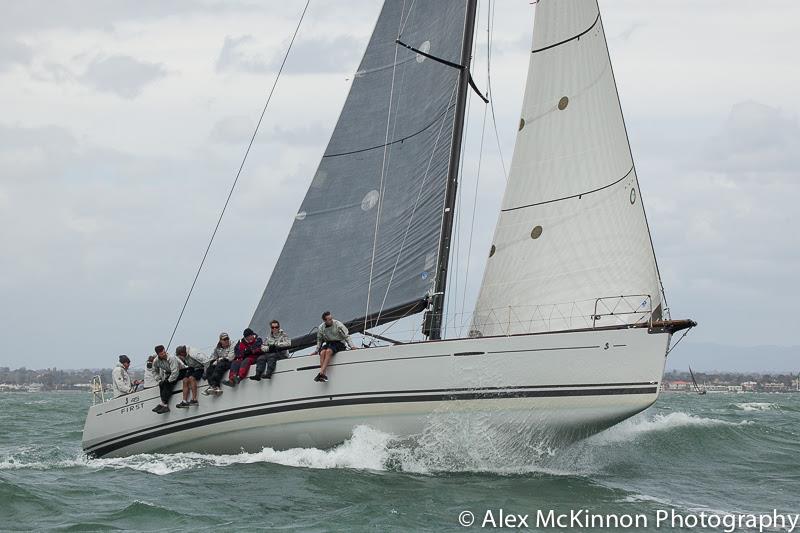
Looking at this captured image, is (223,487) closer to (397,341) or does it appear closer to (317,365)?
(317,365)

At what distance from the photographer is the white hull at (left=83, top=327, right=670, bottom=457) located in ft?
43.4

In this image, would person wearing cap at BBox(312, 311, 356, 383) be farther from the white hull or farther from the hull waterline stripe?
the hull waterline stripe

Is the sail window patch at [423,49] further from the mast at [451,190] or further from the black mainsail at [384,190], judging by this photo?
the mast at [451,190]

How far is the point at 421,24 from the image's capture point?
17.2m

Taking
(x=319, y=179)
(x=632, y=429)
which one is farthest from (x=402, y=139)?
(x=632, y=429)

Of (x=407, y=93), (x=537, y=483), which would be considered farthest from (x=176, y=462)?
(x=407, y=93)

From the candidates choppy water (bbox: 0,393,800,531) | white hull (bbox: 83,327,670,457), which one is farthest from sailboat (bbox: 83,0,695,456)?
choppy water (bbox: 0,393,800,531)

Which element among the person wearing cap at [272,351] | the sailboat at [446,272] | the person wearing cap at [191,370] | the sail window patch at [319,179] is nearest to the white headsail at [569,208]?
the sailboat at [446,272]

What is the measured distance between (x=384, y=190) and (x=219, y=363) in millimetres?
3742

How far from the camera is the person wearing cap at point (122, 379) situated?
17.8m

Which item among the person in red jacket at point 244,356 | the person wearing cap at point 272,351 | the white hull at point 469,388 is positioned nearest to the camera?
the white hull at point 469,388

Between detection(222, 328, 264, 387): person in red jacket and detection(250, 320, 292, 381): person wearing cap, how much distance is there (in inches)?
6.4

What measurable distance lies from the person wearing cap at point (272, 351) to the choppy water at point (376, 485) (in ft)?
3.94

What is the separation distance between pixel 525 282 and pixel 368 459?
326 cm
